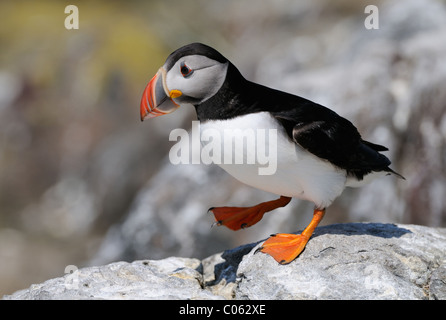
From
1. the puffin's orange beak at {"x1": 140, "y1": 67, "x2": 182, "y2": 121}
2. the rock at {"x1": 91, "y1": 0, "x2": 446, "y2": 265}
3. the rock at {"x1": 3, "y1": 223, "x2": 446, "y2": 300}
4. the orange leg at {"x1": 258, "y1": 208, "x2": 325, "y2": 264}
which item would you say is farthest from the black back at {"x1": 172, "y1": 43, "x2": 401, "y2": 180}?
the rock at {"x1": 91, "y1": 0, "x2": 446, "y2": 265}

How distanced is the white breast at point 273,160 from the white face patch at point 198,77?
22 cm

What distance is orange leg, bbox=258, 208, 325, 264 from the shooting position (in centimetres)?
416

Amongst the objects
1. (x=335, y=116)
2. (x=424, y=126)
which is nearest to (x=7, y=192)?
(x=424, y=126)

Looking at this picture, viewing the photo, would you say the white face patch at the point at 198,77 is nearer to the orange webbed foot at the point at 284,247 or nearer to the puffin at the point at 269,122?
the puffin at the point at 269,122

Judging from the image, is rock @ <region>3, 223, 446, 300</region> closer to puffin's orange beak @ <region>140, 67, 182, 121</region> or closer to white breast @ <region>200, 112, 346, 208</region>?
white breast @ <region>200, 112, 346, 208</region>

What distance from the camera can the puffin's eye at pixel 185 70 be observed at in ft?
13.5

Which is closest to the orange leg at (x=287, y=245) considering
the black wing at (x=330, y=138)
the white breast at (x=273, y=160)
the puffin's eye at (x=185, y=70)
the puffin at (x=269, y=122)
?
the puffin at (x=269, y=122)

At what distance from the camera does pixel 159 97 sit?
419 centimetres

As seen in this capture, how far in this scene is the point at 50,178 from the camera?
1107 cm

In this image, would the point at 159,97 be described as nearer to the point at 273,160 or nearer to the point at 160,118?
the point at 273,160

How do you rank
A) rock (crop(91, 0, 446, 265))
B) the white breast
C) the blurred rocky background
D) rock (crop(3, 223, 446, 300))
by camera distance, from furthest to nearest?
the blurred rocky background < rock (crop(91, 0, 446, 265)) < the white breast < rock (crop(3, 223, 446, 300))

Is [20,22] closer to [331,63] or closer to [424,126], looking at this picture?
Result: [331,63]

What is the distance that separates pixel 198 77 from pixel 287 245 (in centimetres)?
131

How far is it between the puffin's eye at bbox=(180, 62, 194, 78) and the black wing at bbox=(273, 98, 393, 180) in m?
0.64
